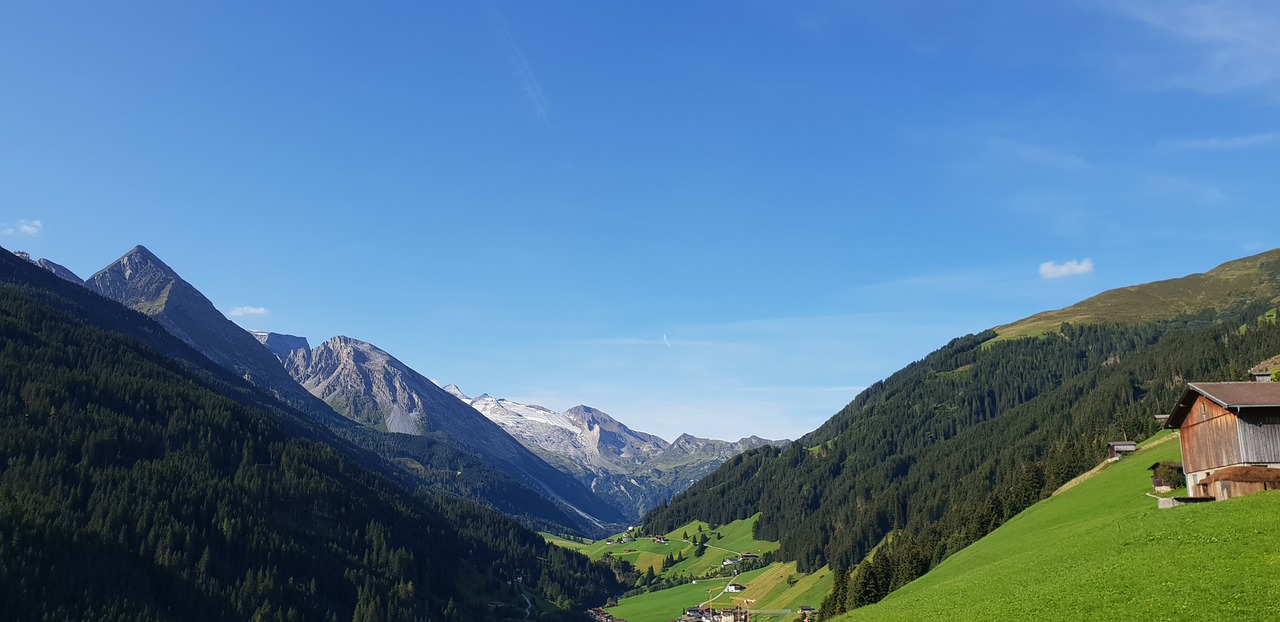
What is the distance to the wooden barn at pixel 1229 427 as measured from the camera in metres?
54.3

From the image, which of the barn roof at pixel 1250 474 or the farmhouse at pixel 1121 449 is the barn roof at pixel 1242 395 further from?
the farmhouse at pixel 1121 449

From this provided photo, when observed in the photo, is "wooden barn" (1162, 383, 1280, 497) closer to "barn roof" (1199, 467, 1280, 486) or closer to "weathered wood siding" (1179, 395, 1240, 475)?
"weathered wood siding" (1179, 395, 1240, 475)

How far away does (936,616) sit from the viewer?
42031 mm

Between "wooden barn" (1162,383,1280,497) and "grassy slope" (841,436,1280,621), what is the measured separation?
511cm

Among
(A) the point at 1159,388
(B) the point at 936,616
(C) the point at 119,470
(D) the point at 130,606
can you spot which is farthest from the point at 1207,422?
(C) the point at 119,470

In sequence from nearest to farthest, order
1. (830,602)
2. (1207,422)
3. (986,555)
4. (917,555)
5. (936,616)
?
(936,616) → (1207,422) → (986,555) → (917,555) → (830,602)

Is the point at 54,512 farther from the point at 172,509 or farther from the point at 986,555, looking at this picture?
the point at 986,555

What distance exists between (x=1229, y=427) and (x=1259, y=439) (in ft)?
6.05

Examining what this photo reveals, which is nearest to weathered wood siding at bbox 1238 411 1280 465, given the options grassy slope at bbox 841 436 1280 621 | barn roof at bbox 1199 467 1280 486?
barn roof at bbox 1199 467 1280 486

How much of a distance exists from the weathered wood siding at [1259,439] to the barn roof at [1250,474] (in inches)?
43.5

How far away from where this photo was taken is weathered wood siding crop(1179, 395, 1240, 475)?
55688 mm

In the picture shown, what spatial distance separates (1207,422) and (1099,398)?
149 m

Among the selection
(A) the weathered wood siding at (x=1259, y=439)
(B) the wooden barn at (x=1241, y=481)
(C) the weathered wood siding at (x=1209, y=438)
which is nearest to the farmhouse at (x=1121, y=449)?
(C) the weathered wood siding at (x=1209, y=438)

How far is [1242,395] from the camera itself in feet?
184
